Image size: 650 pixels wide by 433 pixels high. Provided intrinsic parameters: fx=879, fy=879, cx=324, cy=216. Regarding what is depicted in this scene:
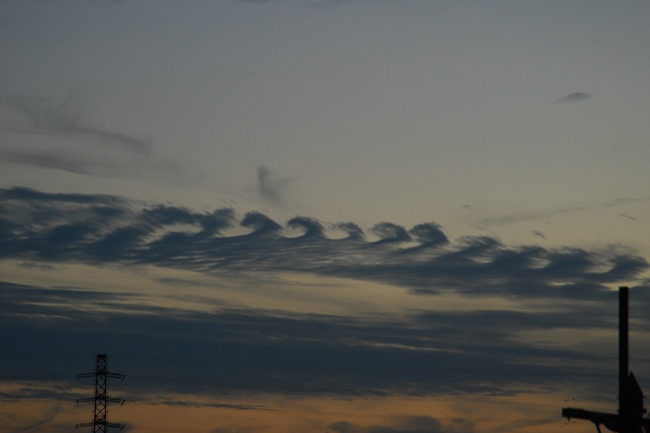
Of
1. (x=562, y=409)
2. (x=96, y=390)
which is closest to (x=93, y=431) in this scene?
(x=96, y=390)

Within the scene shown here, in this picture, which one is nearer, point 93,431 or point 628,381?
point 628,381

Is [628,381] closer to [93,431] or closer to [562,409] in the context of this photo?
[562,409]

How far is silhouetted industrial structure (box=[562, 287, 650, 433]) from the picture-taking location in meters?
34.3

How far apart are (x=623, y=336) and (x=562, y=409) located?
389cm

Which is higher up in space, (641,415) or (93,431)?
(641,415)

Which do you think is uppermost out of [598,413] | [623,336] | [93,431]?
[623,336]

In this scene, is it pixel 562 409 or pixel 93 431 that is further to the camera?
pixel 93 431

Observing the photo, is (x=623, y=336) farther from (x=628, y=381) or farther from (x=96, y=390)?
(x=96, y=390)

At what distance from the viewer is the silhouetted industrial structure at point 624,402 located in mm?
34312

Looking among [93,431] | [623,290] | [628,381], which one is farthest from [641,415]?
[93,431]

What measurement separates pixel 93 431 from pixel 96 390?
5722mm

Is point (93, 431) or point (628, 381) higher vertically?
point (628, 381)

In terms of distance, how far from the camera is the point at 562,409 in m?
36.0

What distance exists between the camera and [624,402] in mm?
34500
